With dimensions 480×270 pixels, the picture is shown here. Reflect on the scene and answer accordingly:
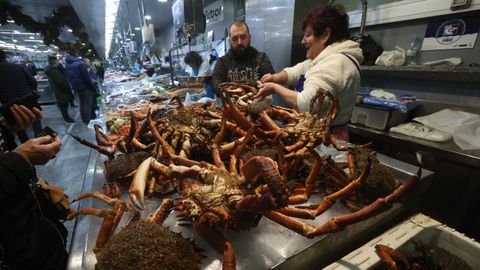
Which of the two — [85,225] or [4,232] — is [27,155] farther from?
[85,225]

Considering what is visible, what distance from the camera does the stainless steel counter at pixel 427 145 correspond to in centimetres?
195

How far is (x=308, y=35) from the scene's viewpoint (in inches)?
79.1

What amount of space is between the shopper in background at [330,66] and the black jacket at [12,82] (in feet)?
18.2

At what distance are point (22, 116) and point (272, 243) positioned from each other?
1.71 m

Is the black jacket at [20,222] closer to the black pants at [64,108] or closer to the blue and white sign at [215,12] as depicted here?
the blue and white sign at [215,12]

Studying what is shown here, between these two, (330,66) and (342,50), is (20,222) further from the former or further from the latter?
(342,50)

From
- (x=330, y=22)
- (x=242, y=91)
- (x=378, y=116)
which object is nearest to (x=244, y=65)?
(x=242, y=91)

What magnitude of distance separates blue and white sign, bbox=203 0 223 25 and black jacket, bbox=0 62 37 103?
15.1 ft

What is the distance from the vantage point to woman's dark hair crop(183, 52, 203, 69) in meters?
4.62

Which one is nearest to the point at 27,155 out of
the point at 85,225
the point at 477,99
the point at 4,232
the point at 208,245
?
the point at 4,232

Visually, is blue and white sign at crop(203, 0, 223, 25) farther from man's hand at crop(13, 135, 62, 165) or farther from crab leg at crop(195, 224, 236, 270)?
crab leg at crop(195, 224, 236, 270)

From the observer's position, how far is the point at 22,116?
57.6 inches

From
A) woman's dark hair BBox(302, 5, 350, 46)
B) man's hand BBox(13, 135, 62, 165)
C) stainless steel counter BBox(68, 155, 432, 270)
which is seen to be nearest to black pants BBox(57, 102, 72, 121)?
man's hand BBox(13, 135, 62, 165)

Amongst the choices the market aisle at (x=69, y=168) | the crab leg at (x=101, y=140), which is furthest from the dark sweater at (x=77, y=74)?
the crab leg at (x=101, y=140)
